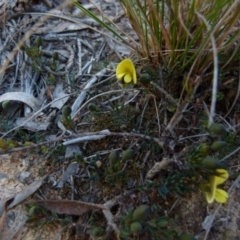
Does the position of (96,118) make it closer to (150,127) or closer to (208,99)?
(150,127)

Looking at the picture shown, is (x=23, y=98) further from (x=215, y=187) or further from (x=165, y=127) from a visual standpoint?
(x=215, y=187)

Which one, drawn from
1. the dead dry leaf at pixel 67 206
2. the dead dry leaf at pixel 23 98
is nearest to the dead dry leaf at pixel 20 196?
the dead dry leaf at pixel 67 206

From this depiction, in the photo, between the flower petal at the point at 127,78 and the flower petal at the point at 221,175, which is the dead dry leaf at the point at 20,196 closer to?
the flower petal at the point at 127,78

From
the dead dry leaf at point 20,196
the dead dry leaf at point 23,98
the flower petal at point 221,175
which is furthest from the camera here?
the dead dry leaf at point 23,98

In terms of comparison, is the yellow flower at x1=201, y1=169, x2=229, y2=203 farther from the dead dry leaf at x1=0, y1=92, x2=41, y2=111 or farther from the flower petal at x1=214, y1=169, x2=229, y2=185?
the dead dry leaf at x1=0, y1=92, x2=41, y2=111

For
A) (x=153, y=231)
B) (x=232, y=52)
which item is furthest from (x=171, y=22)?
(x=153, y=231)

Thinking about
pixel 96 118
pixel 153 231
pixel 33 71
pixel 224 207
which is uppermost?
pixel 33 71
